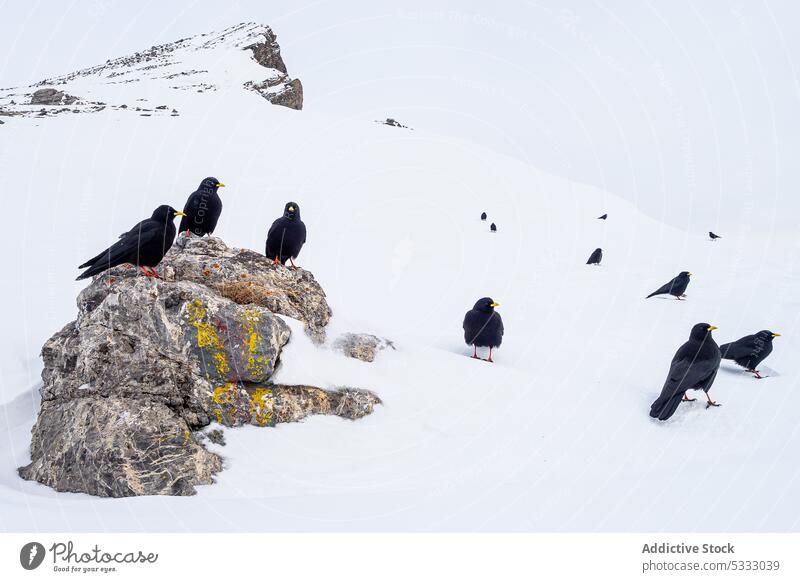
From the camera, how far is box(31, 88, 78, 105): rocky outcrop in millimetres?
28078

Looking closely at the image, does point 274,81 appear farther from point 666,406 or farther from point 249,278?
point 666,406

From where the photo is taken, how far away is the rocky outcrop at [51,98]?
28.1 metres

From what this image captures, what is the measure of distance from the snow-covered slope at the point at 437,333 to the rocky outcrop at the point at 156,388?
23cm

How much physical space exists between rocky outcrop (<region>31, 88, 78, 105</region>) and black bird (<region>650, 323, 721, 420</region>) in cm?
3180

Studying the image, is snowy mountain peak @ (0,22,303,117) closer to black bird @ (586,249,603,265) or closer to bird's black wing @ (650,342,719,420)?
black bird @ (586,249,603,265)

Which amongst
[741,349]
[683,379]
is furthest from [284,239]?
[741,349]

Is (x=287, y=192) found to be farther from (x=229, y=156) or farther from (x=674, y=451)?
(x=674, y=451)

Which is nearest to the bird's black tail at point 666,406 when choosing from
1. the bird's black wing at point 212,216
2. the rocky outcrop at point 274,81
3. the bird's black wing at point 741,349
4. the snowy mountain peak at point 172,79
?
the bird's black wing at point 741,349

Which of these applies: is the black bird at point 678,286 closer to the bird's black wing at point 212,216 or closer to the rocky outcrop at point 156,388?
the rocky outcrop at point 156,388

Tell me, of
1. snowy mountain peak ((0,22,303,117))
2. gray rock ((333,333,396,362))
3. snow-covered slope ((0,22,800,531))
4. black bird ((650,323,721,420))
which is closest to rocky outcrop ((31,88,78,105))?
snowy mountain peak ((0,22,303,117))

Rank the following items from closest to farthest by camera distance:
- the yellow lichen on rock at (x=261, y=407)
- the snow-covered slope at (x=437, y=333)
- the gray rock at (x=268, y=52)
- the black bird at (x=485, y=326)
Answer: the snow-covered slope at (x=437, y=333) → the yellow lichen on rock at (x=261, y=407) → the black bird at (x=485, y=326) → the gray rock at (x=268, y=52)

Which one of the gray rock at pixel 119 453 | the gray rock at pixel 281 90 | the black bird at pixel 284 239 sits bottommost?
the gray rock at pixel 119 453

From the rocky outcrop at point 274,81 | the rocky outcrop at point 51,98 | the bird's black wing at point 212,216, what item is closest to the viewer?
the bird's black wing at point 212,216

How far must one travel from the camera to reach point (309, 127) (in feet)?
94.2
